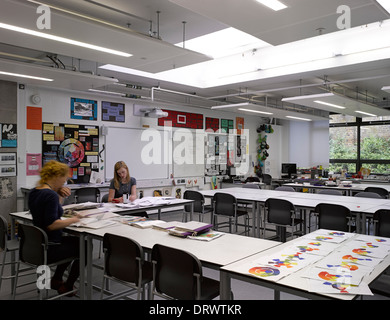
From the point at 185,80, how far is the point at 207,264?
5.65 metres

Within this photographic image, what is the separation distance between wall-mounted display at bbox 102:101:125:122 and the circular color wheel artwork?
0.86 meters

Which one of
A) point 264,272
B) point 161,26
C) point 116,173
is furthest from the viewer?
point 116,173

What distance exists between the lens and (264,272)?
6.21 feet

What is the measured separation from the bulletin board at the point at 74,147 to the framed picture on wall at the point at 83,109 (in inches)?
8.1

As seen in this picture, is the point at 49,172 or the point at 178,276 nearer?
the point at 178,276

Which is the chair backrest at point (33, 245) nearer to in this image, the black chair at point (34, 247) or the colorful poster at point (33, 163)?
the black chair at point (34, 247)

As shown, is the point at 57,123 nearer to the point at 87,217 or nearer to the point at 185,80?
the point at 185,80

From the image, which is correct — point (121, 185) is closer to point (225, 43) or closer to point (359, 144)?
point (225, 43)

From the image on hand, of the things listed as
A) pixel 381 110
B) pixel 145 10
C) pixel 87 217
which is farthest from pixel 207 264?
pixel 381 110

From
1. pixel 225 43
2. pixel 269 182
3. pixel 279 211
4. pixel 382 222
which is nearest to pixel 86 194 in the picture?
pixel 279 211

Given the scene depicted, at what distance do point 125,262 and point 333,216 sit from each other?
285cm

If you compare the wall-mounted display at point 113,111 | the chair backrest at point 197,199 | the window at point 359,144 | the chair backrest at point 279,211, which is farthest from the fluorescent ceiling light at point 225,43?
the window at point 359,144

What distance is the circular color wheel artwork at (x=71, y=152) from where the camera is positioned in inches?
255

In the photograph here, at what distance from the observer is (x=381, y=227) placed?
3738mm
